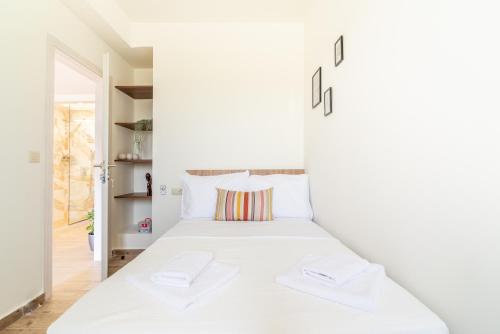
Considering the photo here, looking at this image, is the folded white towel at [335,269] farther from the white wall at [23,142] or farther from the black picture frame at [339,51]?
the white wall at [23,142]

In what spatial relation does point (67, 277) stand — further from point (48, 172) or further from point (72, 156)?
point (72, 156)

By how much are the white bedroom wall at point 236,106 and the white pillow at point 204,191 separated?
14.4 inches

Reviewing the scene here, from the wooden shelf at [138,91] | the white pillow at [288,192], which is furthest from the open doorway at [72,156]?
the white pillow at [288,192]

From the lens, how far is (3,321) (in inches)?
67.4

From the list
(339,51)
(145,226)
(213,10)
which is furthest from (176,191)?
(339,51)

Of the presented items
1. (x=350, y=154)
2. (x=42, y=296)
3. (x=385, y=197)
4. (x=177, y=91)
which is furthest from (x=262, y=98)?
(x=42, y=296)

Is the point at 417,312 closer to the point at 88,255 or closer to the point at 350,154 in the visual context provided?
the point at 350,154

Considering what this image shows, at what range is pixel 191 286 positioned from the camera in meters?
1.01

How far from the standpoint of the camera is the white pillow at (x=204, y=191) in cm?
250

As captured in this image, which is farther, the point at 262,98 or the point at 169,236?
the point at 262,98

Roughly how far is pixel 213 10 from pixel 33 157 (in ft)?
6.50

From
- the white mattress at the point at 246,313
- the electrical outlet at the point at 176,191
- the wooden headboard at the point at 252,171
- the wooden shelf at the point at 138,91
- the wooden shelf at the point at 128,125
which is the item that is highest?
the wooden shelf at the point at 138,91

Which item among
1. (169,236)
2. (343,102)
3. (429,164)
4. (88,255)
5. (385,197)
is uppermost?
(343,102)

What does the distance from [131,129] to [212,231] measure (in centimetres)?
221
